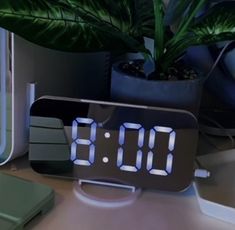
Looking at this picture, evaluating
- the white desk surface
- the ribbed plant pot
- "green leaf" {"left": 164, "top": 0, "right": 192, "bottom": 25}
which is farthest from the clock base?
"green leaf" {"left": 164, "top": 0, "right": 192, "bottom": 25}

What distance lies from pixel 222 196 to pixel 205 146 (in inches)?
6.3

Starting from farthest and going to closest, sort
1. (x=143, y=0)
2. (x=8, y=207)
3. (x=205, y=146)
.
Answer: (x=205, y=146), (x=143, y=0), (x=8, y=207)

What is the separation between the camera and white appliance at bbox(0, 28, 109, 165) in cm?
57

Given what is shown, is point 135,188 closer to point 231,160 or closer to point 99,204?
point 99,204

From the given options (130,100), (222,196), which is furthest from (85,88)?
(222,196)

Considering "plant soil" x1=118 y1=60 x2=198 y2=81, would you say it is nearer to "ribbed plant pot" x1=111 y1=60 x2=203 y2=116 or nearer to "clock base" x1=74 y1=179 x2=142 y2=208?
"ribbed plant pot" x1=111 y1=60 x2=203 y2=116

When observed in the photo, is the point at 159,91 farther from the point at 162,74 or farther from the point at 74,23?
the point at 74,23

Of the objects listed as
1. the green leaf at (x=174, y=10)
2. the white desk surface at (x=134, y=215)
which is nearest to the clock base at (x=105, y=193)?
the white desk surface at (x=134, y=215)

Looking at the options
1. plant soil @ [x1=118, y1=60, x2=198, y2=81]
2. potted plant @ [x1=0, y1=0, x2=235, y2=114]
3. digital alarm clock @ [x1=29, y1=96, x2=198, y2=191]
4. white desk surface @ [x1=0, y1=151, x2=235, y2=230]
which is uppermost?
potted plant @ [x1=0, y1=0, x2=235, y2=114]

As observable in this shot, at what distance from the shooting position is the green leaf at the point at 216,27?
0.58 m

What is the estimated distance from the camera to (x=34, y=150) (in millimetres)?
597

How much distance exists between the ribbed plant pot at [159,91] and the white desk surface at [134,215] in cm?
12

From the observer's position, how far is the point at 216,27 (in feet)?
1.94

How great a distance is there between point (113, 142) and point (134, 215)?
10 cm
